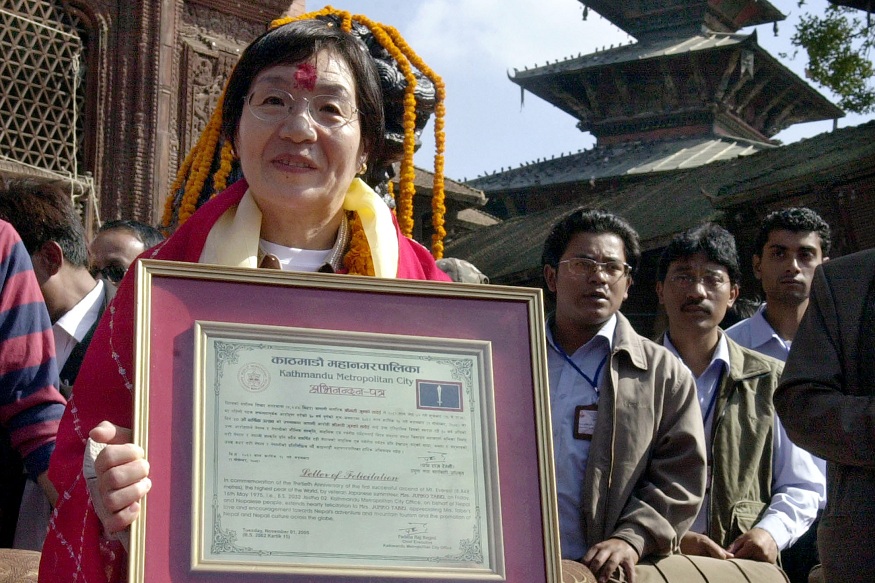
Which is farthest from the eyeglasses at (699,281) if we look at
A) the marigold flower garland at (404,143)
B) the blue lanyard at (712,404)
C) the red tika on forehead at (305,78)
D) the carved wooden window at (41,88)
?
the carved wooden window at (41,88)

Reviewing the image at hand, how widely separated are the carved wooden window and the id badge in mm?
6474

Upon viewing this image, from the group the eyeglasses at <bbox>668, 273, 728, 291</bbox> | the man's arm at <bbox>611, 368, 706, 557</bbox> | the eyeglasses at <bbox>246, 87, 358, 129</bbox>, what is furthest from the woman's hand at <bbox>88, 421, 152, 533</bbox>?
the eyeglasses at <bbox>668, 273, 728, 291</bbox>

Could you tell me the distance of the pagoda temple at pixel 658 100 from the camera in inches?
1068

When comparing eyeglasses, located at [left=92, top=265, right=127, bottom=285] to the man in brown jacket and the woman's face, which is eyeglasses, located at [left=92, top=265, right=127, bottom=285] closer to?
the woman's face

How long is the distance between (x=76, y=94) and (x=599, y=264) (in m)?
6.90

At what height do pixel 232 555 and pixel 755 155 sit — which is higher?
pixel 755 155

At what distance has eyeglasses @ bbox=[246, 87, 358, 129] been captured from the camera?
251cm

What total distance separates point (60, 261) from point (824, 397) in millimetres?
2826

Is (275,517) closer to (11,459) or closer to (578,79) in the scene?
(11,459)

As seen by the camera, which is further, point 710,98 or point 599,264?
point 710,98

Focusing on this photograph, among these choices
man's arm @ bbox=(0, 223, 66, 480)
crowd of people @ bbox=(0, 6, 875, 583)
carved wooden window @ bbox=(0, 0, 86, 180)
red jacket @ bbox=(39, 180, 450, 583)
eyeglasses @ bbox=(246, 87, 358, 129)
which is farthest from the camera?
carved wooden window @ bbox=(0, 0, 86, 180)

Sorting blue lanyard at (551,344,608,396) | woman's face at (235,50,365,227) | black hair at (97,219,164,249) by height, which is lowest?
blue lanyard at (551,344,608,396)

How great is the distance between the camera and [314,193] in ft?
8.23

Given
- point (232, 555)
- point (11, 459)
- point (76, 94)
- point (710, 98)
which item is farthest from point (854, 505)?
point (710, 98)
